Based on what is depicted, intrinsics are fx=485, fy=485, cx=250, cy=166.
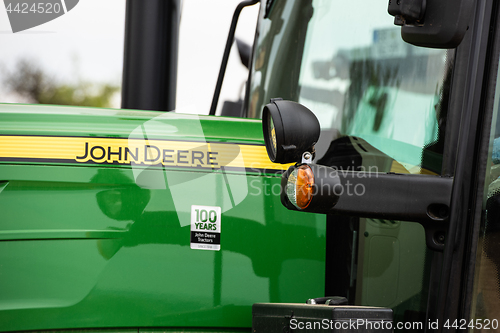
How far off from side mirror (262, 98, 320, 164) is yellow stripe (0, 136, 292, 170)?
39 centimetres

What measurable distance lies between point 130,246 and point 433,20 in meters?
1.07

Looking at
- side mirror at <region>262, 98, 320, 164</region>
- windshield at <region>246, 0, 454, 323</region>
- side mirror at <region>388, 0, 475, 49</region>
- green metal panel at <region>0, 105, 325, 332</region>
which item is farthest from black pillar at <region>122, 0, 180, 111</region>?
side mirror at <region>388, 0, 475, 49</region>

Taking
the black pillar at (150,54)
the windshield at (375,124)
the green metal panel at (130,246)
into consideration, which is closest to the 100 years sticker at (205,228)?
the green metal panel at (130,246)

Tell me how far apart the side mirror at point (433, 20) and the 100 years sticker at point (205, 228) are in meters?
0.81

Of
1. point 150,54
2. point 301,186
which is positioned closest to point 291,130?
point 301,186

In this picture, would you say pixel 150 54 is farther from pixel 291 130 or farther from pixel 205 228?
pixel 291 130

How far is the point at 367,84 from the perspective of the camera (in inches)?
60.6

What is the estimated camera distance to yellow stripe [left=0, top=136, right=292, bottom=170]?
60.0 inches

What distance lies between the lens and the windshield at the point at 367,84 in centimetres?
134

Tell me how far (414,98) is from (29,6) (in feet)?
6.31

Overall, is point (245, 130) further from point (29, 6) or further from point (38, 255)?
point (29, 6)

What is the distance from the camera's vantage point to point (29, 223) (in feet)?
4.92

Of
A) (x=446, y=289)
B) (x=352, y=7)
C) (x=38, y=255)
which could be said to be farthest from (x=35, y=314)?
(x=352, y=7)

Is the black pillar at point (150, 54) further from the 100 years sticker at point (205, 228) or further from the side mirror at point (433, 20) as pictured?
the side mirror at point (433, 20)
